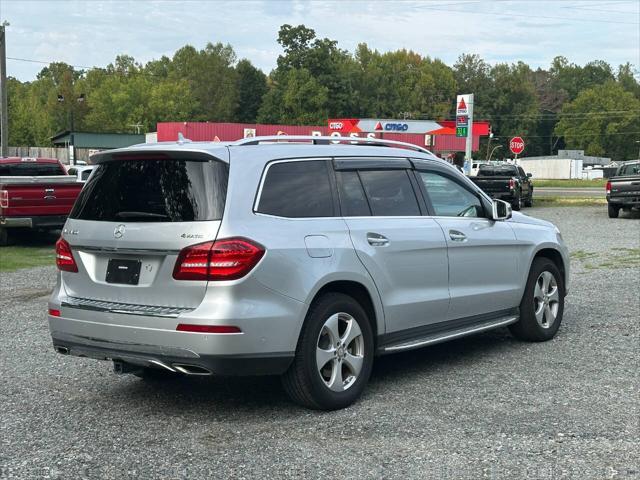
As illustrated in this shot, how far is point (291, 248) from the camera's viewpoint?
5570 millimetres

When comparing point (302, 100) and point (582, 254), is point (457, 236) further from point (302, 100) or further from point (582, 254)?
point (302, 100)

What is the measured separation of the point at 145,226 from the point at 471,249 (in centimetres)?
279

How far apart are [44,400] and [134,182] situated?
1693 mm

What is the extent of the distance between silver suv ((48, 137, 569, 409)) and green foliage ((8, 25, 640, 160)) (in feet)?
348

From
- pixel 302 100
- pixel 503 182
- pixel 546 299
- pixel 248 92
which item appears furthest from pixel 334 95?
pixel 546 299

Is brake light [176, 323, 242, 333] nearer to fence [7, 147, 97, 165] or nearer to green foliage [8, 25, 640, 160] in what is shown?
fence [7, 147, 97, 165]

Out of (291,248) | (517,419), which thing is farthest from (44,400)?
(517,419)

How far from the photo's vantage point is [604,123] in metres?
136

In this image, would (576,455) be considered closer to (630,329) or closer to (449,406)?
(449,406)

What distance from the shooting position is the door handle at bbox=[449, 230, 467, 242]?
694 centimetres

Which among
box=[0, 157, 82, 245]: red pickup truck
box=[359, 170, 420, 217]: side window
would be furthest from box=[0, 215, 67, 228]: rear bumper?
box=[359, 170, 420, 217]: side window

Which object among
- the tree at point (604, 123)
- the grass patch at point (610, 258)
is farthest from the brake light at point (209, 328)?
the tree at point (604, 123)

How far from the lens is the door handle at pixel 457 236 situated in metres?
6.94

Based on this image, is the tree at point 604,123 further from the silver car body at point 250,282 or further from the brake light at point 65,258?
the brake light at point 65,258
